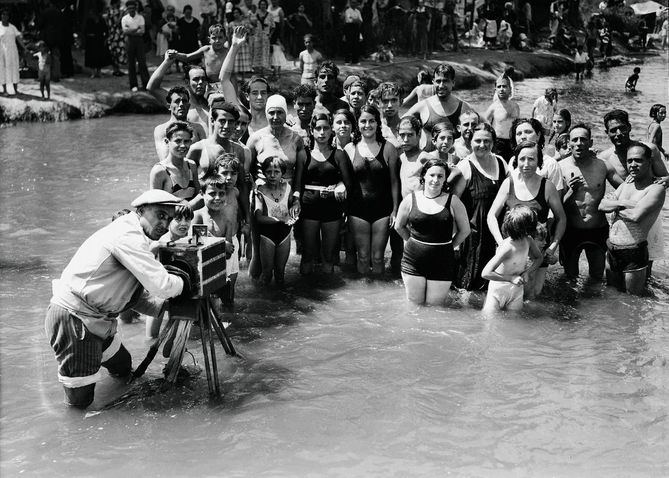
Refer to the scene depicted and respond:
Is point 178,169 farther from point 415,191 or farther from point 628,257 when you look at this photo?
point 628,257

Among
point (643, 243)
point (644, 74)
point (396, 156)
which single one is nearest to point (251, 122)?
point (396, 156)

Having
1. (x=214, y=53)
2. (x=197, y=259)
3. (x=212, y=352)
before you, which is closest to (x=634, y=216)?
(x=212, y=352)

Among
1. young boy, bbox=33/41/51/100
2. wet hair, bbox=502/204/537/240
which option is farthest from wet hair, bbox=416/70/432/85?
young boy, bbox=33/41/51/100

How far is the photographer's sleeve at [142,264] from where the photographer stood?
5242mm

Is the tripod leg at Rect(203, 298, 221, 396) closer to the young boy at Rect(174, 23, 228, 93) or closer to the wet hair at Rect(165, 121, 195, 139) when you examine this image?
the wet hair at Rect(165, 121, 195, 139)

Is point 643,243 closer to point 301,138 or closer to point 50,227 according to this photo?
point 301,138

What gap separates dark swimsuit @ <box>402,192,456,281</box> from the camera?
7.29 m

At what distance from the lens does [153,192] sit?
5.45 meters

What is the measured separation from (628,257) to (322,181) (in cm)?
300

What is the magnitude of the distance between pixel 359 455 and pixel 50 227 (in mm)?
6416

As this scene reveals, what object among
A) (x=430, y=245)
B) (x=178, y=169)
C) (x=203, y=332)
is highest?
(x=178, y=169)

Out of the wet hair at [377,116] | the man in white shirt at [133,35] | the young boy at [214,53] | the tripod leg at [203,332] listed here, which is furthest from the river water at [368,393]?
the man in white shirt at [133,35]

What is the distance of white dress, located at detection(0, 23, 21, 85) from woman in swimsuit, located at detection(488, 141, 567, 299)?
12.6m

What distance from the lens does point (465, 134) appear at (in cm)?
790
